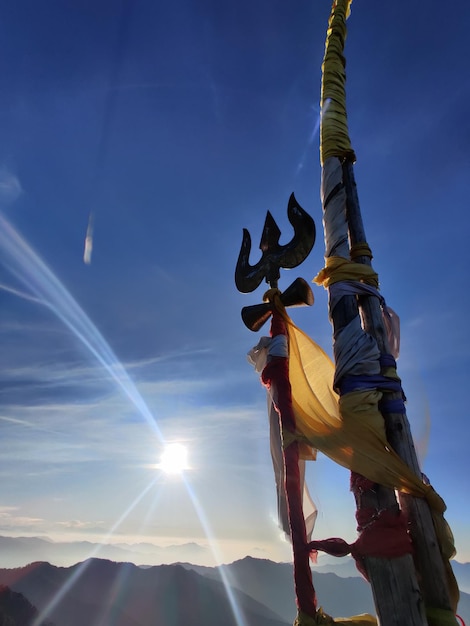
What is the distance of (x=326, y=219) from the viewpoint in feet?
15.5

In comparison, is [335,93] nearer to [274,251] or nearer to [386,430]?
[274,251]

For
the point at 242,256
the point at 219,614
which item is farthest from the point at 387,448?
the point at 219,614

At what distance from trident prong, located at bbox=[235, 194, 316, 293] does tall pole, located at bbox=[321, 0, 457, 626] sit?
281mm

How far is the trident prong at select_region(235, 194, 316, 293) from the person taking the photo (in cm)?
482

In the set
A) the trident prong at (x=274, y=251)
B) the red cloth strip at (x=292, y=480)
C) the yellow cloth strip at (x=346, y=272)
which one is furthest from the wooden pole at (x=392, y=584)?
the trident prong at (x=274, y=251)

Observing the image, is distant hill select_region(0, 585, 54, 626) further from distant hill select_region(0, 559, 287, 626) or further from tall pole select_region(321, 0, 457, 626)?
tall pole select_region(321, 0, 457, 626)

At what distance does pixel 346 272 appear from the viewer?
4168mm

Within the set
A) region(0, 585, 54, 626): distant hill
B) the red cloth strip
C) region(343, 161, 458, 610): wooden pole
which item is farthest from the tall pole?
region(0, 585, 54, 626): distant hill

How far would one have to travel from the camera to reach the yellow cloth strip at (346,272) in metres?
4.15

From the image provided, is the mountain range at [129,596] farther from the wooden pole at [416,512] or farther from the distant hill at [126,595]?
the wooden pole at [416,512]

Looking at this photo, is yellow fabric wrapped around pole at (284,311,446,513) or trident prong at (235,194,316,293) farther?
trident prong at (235,194,316,293)

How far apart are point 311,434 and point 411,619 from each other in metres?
1.48

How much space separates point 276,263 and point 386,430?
2.37 m

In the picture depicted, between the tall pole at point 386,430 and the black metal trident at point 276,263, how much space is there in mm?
298
